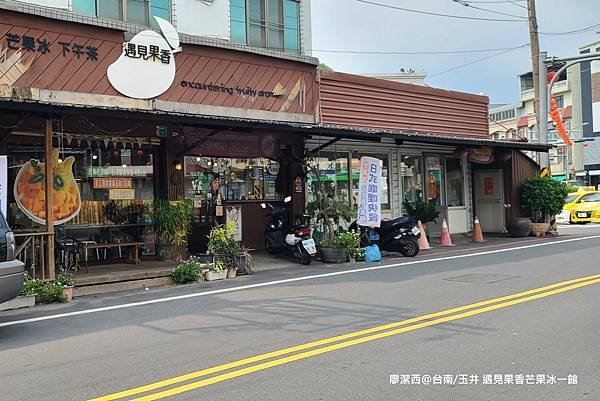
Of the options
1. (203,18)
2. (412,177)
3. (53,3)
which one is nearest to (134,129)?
(53,3)

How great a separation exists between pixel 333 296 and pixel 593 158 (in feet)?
167

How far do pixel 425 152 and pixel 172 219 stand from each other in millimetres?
9873

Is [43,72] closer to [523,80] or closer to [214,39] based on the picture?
[214,39]

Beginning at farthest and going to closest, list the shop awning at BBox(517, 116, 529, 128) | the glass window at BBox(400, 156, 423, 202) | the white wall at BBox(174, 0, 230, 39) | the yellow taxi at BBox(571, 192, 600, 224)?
the shop awning at BBox(517, 116, 529, 128) → the yellow taxi at BBox(571, 192, 600, 224) → the glass window at BBox(400, 156, 423, 202) → the white wall at BBox(174, 0, 230, 39)

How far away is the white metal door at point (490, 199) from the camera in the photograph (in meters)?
20.6

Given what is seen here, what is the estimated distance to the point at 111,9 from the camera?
42.5 feet

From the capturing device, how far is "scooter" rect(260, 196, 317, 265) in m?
13.3

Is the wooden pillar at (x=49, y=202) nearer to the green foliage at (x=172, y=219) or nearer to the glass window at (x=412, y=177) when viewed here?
the green foliage at (x=172, y=219)

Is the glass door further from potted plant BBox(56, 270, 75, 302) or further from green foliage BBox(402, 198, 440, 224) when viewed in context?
potted plant BBox(56, 270, 75, 302)

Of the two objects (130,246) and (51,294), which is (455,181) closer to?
(130,246)

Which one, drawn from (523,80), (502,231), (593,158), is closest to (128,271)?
(502,231)

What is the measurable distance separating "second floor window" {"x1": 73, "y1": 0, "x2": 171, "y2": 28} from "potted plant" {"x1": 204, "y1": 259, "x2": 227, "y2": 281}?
18.7 feet

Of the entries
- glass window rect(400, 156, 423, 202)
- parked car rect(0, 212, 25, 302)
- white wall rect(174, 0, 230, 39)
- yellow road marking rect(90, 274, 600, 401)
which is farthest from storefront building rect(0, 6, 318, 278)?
yellow road marking rect(90, 274, 600, 401)

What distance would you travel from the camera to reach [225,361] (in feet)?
18.6
